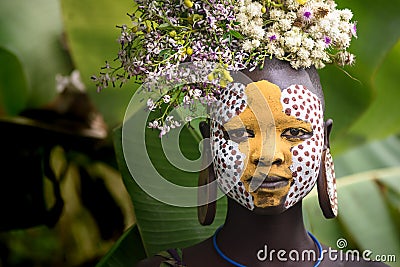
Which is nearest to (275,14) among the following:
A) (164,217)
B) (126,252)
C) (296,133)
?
(296,133)

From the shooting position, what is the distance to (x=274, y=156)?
0.75 metres

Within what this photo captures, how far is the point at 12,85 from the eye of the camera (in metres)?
1.41

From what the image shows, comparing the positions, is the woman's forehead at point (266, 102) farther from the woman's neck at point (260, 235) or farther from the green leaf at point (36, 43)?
the green leaf at point (36, 43)

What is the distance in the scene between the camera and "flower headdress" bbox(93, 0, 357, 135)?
0.75 meters

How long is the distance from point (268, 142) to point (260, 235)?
14 centimetres

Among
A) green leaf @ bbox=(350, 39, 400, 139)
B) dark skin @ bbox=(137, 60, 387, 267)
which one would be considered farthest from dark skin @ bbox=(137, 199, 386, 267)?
green leaf @ bbox=(350, 39, 400, 139)

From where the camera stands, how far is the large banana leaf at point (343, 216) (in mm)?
991

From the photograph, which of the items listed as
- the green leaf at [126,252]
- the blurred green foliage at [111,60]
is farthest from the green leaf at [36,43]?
the green leaf at [126,252]

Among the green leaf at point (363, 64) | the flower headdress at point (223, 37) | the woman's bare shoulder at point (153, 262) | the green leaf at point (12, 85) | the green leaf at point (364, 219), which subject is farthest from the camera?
A: the green leaf at point (12, 85)

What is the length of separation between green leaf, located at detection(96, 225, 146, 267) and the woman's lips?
0.36 m

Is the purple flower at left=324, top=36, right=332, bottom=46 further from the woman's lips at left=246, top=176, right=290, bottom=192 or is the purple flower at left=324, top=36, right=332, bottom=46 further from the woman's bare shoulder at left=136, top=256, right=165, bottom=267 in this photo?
the woman's bare shoulder at left=136, top=256, right=165, bottom=267

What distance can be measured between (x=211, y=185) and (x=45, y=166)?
0.54 meters

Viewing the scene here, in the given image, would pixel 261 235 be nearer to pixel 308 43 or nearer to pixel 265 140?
pixel 265 140

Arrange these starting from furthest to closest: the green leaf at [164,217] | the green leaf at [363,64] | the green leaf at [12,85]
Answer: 1. the green leaf at [12,85]
2. the green leaf at [363,64]
3. the green leaf at [164,217]
